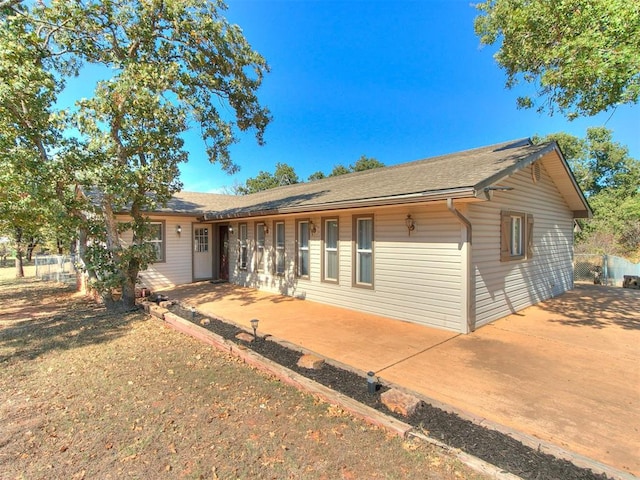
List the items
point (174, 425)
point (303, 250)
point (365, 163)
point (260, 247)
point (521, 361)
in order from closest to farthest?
point (174, 425)
point (521, 361)
point (303, 250)
point (260, 247)
point (365, 163)

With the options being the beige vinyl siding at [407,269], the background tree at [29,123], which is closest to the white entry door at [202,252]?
the background tree at [29,123]

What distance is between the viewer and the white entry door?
12166 millimetres

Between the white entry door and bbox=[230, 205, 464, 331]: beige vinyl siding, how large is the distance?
231 inches

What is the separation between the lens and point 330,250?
821 centimetres

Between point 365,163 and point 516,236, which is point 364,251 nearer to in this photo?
point 516,236

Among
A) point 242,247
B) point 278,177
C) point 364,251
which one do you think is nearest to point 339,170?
point 278,177

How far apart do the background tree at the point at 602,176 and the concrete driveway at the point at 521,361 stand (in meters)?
15.6

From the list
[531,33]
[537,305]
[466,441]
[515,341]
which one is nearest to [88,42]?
[531,33]

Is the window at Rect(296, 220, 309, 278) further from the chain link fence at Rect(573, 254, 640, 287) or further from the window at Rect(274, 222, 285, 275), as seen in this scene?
the chain link fence at Rect(573, 254, 640, 287)

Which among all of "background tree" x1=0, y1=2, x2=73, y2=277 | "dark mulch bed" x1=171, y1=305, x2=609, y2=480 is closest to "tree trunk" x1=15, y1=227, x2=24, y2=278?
"background tree" x1=0, y1=2, x2=73, y2=277

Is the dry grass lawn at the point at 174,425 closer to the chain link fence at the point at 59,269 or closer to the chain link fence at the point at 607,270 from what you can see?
the chain link fence at the point at 59,269

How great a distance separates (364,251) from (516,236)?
3.73m

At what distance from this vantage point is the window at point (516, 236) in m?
6.94

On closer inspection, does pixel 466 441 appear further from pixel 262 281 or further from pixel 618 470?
pixel 262 281
